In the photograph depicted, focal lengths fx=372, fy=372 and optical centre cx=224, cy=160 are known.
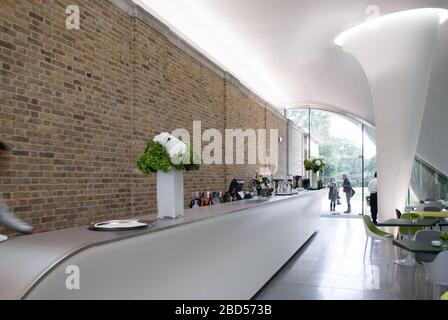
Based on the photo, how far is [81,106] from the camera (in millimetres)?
3797

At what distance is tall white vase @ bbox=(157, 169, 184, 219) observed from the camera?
8.89 feet

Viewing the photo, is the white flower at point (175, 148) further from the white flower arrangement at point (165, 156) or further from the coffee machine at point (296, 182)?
the coffee machine at point (296, 182)

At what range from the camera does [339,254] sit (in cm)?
673

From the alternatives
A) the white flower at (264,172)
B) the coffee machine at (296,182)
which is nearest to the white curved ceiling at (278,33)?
the white flower at (264,172)

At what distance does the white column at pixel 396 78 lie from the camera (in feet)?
25.6

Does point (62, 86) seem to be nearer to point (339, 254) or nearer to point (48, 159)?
point (48, 159)

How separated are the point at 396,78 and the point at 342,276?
5.36m

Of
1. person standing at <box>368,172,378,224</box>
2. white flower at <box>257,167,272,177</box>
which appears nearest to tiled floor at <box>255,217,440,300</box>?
white flower at <box>257,167,272,177</box>

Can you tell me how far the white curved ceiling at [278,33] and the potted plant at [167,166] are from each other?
330cm

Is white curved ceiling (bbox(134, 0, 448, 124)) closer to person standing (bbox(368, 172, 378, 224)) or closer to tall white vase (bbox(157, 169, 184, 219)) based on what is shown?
person standing (bbox(368, 172, 378, 224))

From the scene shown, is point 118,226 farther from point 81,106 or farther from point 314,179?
point 314,179

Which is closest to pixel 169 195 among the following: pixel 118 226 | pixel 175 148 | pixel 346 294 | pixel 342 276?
pixel 175 148

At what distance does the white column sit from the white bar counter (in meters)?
5.87

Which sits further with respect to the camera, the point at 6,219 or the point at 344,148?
the point at 344,148
